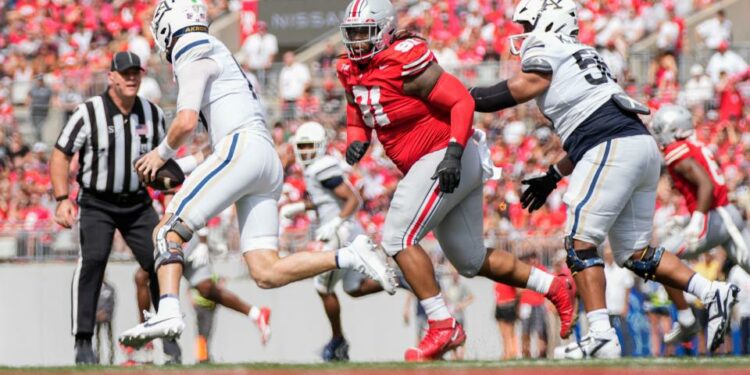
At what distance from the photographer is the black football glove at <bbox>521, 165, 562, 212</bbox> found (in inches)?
328

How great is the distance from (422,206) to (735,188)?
267 inches

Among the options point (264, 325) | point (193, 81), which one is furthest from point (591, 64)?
point (264, 325)

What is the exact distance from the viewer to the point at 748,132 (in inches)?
611

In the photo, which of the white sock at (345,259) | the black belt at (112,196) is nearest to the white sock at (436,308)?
the white sock at (345,259)

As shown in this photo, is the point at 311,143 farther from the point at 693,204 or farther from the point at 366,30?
the point at 366,30

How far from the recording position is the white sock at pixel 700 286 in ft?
26.3

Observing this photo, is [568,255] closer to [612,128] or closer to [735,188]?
[612,128]

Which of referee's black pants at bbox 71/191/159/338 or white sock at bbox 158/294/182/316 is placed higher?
referee's black pants at bbox 71/191/159/338

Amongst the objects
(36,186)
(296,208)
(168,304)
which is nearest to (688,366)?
(168,304)

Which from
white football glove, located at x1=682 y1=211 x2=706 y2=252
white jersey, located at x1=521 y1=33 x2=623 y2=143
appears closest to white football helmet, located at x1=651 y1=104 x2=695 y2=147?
white football glove, located at x1=682 y1=211 x2=706 y2=252

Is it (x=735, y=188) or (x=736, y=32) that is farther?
(x=736, y=32)

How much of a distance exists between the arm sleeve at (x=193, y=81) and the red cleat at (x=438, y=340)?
175cm

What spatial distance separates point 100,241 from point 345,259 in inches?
88.6

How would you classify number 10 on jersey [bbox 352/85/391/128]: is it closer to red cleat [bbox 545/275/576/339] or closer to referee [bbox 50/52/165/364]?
red cleat [bbox 545/275/576/339]
